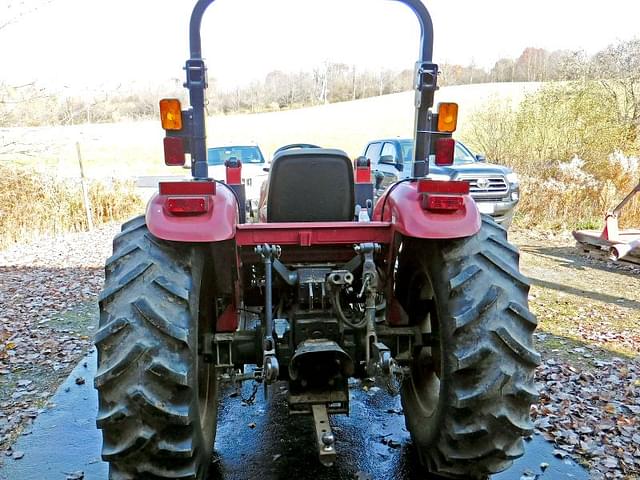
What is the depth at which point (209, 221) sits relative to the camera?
8.44ft

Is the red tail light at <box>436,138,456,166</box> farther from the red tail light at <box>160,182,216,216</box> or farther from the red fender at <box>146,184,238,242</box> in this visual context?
the red tail light at <box>160,182,216,216</box>

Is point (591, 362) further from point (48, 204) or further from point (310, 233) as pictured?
point (48, 204)

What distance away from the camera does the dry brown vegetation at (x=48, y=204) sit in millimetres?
11672

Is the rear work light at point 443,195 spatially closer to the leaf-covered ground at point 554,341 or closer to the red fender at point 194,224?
the red fender at point 194,224

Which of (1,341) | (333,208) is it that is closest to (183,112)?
(333,208)

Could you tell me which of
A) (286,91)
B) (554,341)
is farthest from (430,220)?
(286,91)

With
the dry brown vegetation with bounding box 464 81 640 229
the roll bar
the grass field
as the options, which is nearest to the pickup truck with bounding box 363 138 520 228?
the dry brown vegetation with bounding box 464 81 640 229

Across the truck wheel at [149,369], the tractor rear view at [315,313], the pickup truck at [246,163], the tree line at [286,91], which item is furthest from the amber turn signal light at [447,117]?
the pickup truck at [246,163]

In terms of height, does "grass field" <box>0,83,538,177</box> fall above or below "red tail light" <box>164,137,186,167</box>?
below

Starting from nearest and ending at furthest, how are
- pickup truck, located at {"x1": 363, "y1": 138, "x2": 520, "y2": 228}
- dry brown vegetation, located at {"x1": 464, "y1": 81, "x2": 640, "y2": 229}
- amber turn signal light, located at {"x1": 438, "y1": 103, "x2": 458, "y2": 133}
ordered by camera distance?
amber turn signal light, located at {"x1": 438, "y1": 103, "x2": 458, "y2": 133}, pickup truck, located at {"x1": 363, "y1": 138, "x2": 520, "y2": 228}, dry brown vegetation, located at {"x1": 464, "y1": 81, "x2": 640, "y2": 229}

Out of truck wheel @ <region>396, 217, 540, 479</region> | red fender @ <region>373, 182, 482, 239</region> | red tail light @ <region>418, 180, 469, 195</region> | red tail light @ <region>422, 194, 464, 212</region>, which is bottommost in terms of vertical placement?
truck wheel @ <region>396, 217, 540, 479</region>

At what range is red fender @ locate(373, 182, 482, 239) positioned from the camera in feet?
8.68

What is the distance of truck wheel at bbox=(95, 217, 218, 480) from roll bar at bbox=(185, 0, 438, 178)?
28.0 inches

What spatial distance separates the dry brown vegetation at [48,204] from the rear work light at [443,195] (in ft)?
35.8
